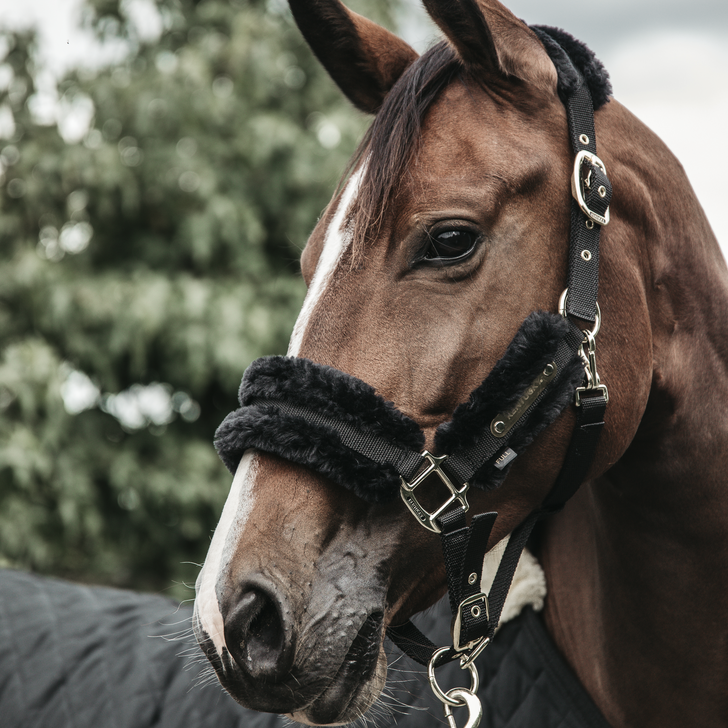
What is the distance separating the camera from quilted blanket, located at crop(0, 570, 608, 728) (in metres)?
1.55

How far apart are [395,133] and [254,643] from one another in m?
0.92

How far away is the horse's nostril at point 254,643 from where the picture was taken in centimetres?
106

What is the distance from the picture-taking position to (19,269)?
4.17 meters

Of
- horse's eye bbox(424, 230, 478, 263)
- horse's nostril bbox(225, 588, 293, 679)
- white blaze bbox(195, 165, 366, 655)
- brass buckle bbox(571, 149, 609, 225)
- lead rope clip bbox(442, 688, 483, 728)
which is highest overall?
brass buckle bbox(571, 149, 609, 225)

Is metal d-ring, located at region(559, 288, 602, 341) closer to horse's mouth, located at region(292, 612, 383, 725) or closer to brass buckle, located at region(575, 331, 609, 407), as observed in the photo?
brass buckle, located at region(575, 331, 609, 407)

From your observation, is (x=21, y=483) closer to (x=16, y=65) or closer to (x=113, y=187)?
(x=113, y=187)

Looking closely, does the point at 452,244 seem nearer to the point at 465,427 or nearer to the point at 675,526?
the point at 465,427

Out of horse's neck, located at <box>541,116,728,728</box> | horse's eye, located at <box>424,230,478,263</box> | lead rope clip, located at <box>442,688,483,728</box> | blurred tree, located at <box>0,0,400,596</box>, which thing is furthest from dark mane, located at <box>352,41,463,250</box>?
blurred tree, located at <box>0,0,400,596</box>

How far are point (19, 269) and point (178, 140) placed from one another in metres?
1.34

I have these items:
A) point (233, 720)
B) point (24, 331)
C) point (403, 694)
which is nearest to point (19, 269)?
point (24, 331)

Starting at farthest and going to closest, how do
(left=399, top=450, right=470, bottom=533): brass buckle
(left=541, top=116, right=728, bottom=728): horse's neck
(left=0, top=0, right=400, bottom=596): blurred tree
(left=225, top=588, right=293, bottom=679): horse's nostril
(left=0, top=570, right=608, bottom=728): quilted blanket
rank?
(left=0, top=0, right=400, bottom=596): blurred tree → (left=0, top=570, right=608, bottom=728): quilted blanket → (left=541, top=116, right=728, bottom=728): horse's neck → (left=399, top=450, right=470, bottom=533): brass buckle → (left=225, top=588, right=293, bottom=679): horse's nostril

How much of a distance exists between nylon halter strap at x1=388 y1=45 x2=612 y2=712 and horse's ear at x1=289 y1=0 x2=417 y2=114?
518 millimetres

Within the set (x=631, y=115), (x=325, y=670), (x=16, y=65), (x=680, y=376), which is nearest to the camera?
(x=325, y=670)

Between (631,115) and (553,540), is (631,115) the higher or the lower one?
the higher one
